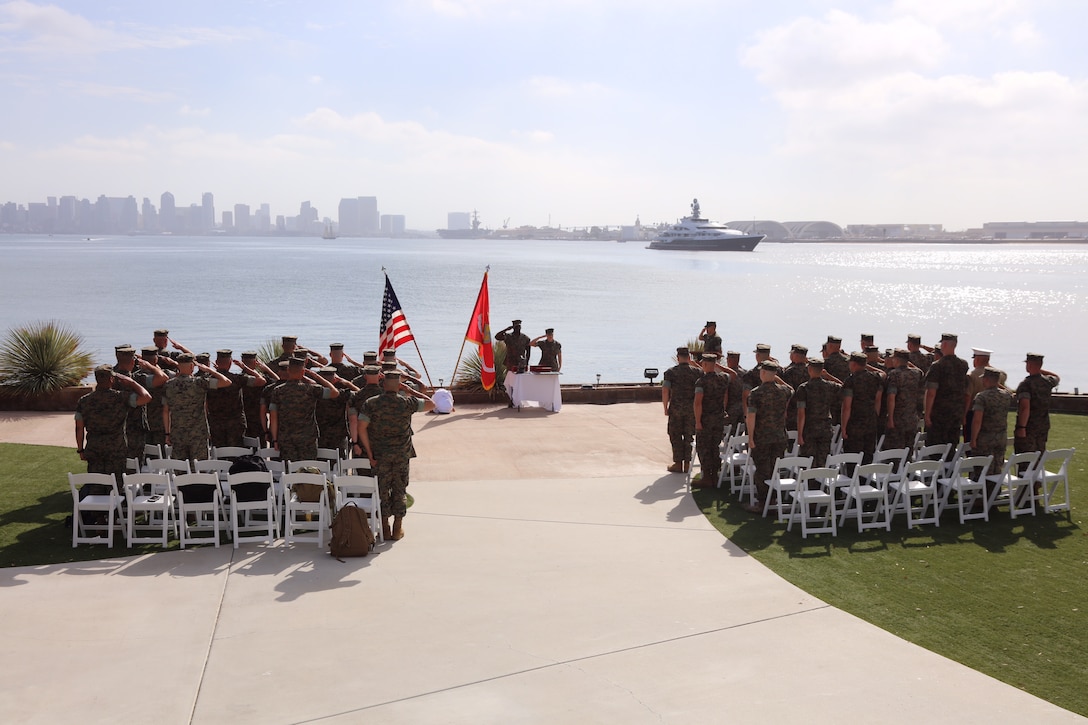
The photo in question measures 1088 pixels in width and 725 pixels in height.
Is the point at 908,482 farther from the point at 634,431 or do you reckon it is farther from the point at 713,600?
the point at 634,431

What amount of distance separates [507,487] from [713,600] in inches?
172

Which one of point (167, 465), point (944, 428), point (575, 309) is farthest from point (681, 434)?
point (575, 309)

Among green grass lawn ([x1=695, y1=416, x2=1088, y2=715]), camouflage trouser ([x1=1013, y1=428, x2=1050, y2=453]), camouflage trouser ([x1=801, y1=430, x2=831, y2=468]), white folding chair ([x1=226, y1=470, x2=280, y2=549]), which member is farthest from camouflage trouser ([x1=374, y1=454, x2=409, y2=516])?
camouflage trouser ([x1=1013, y1=428, x2=1050, y2=453])

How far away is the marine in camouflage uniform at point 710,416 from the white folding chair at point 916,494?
2.22m

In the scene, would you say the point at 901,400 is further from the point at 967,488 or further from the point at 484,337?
the point at 484,337

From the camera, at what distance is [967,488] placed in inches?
407

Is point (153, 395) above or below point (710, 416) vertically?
above

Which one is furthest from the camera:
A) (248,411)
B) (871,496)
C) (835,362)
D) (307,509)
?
(835,362)

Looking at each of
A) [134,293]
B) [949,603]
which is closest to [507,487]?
[949,603]

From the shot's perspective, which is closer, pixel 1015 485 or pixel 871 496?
pixel 871 496

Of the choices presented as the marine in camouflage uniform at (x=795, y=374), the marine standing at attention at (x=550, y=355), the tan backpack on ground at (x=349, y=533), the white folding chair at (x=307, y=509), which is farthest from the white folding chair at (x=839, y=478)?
the marine standing at attention at (x=550, y=355)

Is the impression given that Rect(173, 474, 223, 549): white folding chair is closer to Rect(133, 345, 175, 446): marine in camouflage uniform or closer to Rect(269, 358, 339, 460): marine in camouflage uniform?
Rect(269, 358, 339, 460): marine in camouflage uniform

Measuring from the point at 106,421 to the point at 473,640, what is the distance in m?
5.24

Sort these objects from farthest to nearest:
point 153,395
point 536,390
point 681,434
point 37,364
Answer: point 536,390, point 37,364, point 681,434, point 153,395
